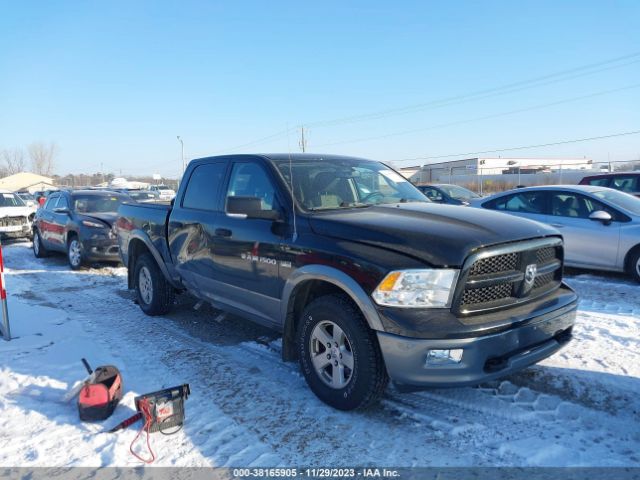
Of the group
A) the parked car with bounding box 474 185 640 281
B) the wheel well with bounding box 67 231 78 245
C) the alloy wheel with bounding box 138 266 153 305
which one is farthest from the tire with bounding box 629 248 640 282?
the wheel well with bounding box 67 231 78 245

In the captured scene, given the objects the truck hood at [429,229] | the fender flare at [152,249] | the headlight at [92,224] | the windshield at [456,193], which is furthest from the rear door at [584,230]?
the headlight at [92,224]

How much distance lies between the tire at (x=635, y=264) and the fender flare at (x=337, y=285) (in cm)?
581

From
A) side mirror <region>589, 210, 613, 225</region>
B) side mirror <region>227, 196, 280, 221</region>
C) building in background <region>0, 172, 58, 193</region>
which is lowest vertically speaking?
side mirror <region>589, 210, 613, 225</region>

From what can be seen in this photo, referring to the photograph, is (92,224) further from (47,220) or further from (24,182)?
(24,182)

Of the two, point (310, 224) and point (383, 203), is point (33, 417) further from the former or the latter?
point (383, 203)

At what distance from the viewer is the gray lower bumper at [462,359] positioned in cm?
305

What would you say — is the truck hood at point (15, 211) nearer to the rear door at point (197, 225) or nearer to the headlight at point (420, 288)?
the rear door at point (197, 225)

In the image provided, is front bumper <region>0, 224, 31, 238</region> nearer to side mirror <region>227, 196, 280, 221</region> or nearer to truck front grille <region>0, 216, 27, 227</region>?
truck front grille <region>0, 216, 27, 227</region>

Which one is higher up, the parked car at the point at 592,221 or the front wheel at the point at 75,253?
the parked car at the point at 592,221

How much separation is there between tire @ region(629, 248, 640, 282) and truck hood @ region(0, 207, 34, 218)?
49.7 ft

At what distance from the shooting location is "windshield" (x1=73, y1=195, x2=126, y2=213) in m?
10.6

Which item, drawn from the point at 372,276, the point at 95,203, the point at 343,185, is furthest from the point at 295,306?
the point at 95,203

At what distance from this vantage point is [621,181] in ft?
34.6

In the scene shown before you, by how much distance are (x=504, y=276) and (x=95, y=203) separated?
9.80 m
